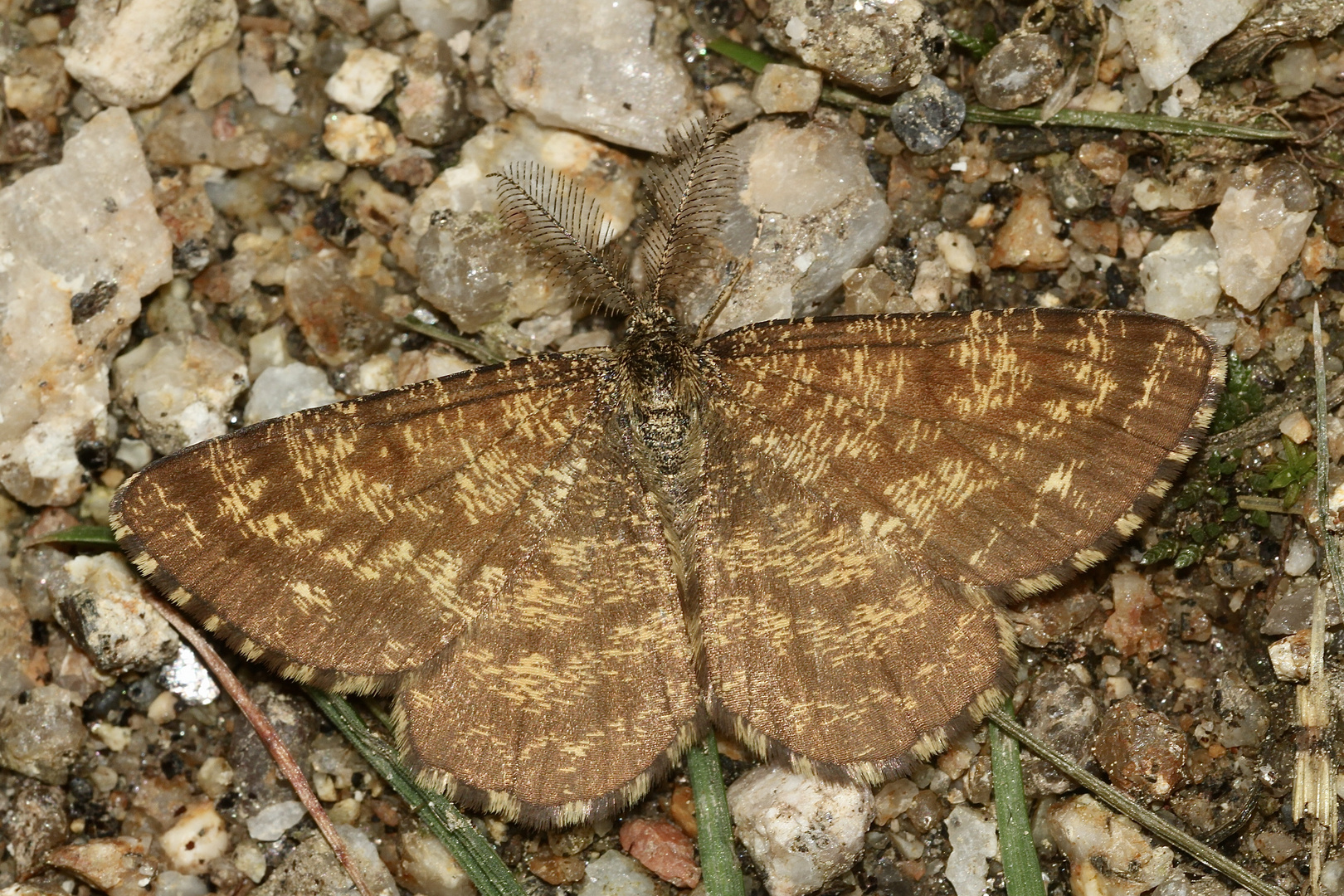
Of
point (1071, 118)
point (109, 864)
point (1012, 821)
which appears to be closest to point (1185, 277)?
point (1071, 118)

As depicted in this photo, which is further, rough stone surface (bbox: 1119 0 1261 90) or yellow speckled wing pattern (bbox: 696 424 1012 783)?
rough stone surface (bbox: 1119 0 1261 90)

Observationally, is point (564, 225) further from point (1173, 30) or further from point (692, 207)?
point (1173, 30)

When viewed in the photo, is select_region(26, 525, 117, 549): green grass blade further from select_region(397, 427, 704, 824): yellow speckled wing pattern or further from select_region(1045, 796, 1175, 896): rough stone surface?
select_region(1045, 796, 1175, 896): rough stone surface

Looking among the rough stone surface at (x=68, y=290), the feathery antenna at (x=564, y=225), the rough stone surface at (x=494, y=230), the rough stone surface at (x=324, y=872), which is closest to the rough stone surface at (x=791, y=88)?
the rough stone surface at (x=494, y=230)

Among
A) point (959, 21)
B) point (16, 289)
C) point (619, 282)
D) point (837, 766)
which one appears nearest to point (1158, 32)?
point (959, 21)

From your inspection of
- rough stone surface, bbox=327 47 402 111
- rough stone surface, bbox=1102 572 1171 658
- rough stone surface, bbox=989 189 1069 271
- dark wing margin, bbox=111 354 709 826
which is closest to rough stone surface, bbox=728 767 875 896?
dark wing margin, bbox=111 354 709 826

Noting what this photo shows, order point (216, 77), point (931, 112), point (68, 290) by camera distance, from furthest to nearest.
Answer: point (216, 77) < point (68, 290) < point (931, 112)
